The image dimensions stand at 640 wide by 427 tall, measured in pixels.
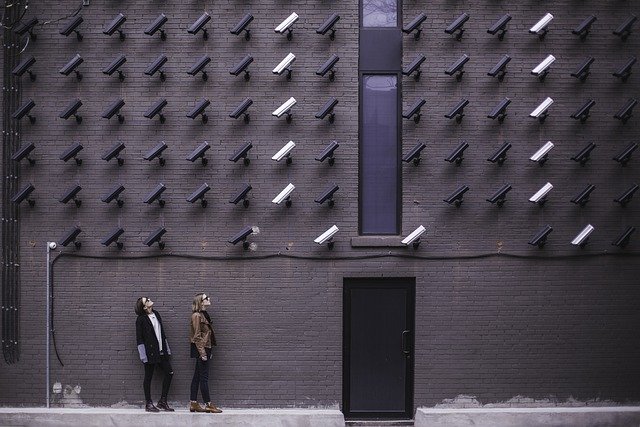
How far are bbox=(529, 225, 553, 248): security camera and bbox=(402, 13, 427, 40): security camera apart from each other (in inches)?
136

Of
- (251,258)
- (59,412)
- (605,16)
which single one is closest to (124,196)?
(251,258)

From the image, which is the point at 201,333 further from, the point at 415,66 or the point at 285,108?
the point at 415,66

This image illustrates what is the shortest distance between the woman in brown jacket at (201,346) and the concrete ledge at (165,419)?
0.70ft

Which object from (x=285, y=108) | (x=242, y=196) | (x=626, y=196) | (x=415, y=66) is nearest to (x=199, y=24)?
(x=285, y=108)


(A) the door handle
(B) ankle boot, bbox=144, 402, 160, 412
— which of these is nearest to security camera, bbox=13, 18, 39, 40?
(B) ankle boot, bbox=144, 402, 160, 412

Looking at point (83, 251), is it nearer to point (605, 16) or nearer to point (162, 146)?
point (162, 146)

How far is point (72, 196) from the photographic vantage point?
42.2 feet

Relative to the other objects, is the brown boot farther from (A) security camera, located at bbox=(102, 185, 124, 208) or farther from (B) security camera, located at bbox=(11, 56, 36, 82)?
(B) security camera, located at bbox=(11, 56, 36, 82)

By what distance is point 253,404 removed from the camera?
42.6 feet

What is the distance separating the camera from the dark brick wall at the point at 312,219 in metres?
13.0

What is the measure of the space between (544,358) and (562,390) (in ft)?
1.85

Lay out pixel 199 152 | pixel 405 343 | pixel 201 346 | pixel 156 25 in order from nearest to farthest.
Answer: pixel 201 346 < pixel 199 152 < pixel 156 25 < pixel 405 343

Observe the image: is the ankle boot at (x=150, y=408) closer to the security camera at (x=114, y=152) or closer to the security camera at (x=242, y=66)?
the security camera at (x=114, y=152)

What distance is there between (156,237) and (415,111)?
4266 millimetres
